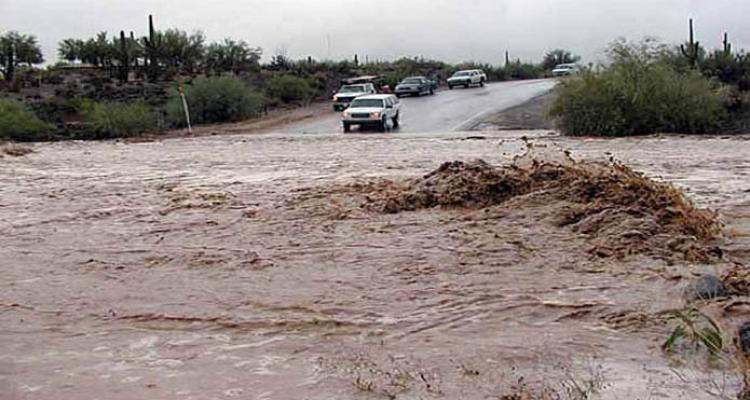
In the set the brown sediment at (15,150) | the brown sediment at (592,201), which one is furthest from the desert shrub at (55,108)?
the brown sediment at (592,201)

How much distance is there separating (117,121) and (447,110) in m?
18.8

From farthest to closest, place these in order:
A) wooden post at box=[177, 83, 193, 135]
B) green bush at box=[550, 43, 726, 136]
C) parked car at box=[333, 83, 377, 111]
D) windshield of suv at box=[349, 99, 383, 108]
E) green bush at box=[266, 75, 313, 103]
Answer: green bush at box=[266, 75, 313, 103], parked car at box=[333, 83, 377, 111], wooden post at box=[177, 83, 193, 135], windshield of suv at box=[349, 99, 383, 108], green bush at box=[550, 43, 726, 136]

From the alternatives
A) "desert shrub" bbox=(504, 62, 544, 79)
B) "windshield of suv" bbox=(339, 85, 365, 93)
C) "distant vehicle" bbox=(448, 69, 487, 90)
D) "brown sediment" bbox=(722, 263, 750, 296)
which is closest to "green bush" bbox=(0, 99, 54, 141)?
"windshield of suv" bbox=(339, 85, 365, 93)

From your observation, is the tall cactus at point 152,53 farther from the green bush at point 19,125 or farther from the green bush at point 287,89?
the green bush at point 19,125

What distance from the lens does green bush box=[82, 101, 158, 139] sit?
142 ft

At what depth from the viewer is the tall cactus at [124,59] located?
2264 inches

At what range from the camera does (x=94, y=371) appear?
316 inches

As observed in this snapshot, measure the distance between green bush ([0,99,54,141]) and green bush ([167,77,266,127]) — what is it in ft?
24.8

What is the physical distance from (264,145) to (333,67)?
165 feet

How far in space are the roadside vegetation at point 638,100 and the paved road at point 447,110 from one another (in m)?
7.35

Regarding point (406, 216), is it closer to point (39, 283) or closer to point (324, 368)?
point (39, 283)

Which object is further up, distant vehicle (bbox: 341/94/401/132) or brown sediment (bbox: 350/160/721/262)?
distant vehicle (bbox: 341/94/401/132)

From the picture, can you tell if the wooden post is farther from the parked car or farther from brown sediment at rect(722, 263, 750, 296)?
brown sediment at rect(722, 263, 750, 296)

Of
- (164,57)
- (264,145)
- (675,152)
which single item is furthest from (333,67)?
(675,152)
